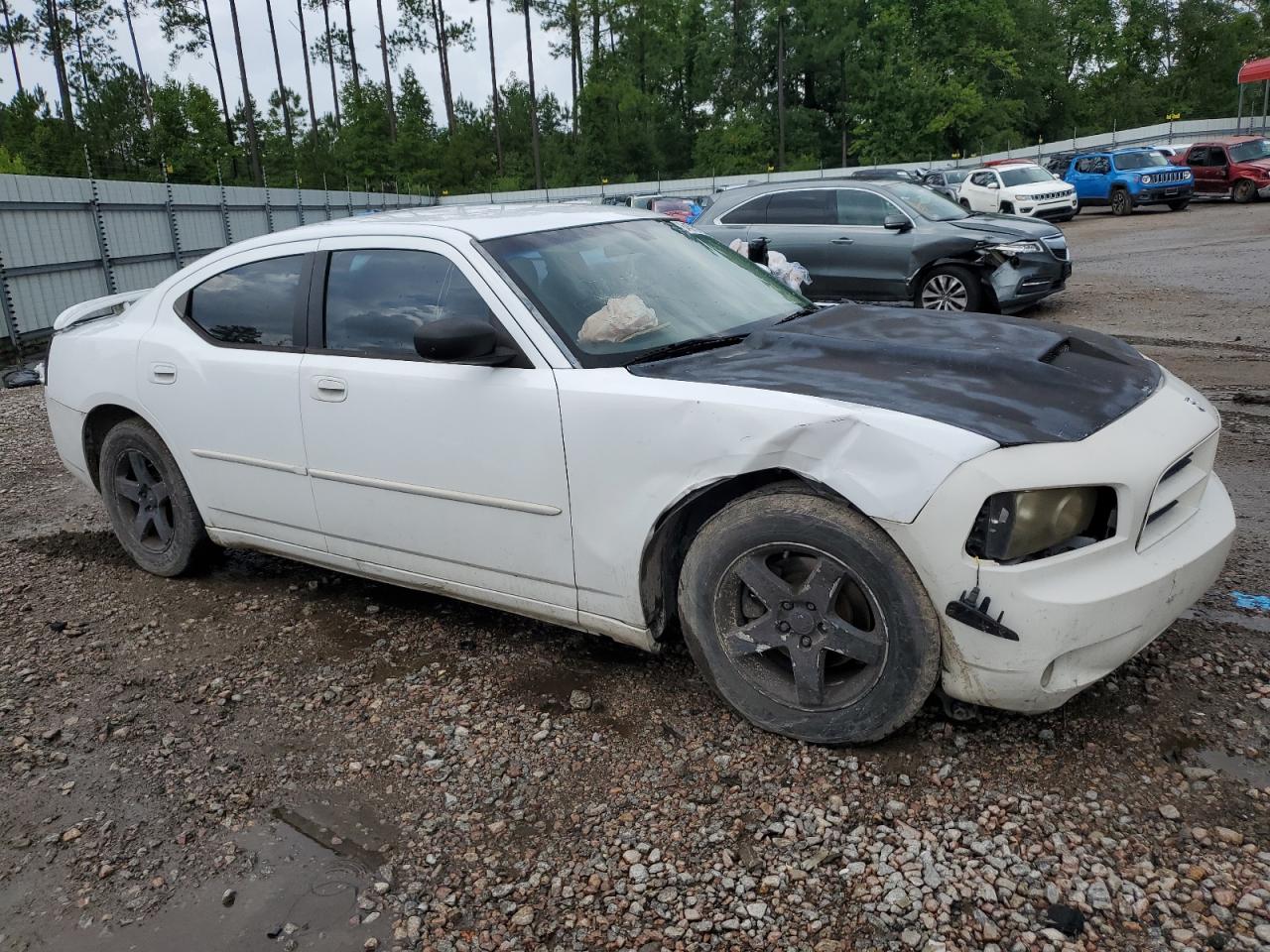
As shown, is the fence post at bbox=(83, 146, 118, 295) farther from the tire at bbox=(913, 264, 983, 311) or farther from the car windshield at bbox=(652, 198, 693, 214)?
the tire at bbox=(913, 264, 983, 311)

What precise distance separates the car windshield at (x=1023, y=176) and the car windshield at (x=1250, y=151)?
18.9 ft

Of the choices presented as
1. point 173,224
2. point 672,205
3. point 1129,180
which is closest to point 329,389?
point 173,224

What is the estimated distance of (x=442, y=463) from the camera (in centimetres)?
344

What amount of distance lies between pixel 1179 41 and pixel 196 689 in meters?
78.7

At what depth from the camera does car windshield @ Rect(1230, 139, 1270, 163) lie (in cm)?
2689

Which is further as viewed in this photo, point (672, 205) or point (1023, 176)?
point (1023, 176)

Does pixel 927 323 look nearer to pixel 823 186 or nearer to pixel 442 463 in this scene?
pixel 442 463

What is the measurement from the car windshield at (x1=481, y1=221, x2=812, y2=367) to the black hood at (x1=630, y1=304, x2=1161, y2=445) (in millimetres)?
196

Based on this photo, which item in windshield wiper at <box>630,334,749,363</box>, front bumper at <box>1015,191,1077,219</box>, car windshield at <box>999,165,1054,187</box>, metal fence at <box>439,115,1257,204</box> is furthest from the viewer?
metal fence at <box>439,115,1257,204</box>

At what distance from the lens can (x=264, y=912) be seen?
2498mm

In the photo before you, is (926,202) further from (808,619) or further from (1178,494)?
(808,619)

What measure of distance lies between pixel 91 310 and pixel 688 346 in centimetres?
369

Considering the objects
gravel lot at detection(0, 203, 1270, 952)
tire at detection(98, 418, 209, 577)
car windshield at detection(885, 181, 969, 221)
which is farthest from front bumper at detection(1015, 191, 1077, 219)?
tire at detection(98, 418, 209, 577)

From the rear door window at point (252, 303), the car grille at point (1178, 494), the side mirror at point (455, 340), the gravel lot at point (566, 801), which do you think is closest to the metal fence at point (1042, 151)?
the rear door window at point (252, 303)
